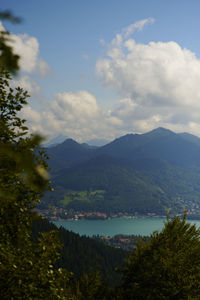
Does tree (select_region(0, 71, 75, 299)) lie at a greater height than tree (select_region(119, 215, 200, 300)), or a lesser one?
greater

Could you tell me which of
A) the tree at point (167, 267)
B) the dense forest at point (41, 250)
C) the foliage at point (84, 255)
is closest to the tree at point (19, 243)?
the dense forest at point (41, 250)

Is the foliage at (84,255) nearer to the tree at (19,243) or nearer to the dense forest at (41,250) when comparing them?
the dense forest at (41,250)

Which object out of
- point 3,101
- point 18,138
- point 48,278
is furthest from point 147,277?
point 3,101

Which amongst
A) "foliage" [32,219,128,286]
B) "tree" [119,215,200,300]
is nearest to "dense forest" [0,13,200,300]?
"tree" [119,215,200,300]

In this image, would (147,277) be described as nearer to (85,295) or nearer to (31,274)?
(85,295)

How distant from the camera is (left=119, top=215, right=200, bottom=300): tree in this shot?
1249cm

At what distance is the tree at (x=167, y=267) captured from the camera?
1249 centimetres

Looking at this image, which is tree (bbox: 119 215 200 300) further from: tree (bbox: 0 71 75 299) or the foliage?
the foliage

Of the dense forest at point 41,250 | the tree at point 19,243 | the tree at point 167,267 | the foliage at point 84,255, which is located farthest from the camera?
the foliage at point 84,255

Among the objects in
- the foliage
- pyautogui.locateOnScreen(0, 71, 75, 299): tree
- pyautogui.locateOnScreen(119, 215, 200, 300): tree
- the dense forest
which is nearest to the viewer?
the dense forest

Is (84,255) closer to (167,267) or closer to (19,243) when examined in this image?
(167,267)

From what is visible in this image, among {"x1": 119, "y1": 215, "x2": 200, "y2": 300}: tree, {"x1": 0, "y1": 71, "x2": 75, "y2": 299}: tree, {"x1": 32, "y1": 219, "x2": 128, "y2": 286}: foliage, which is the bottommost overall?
{"x1": 32, "y1": 219, "x2": 128, "y2": 286}: foliage

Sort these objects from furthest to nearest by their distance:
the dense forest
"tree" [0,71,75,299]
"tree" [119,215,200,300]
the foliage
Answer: the foliage → "tree" [119,215,200,300] → "tree" [0,71,75,299] → the dense forest

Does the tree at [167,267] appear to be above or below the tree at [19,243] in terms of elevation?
below
